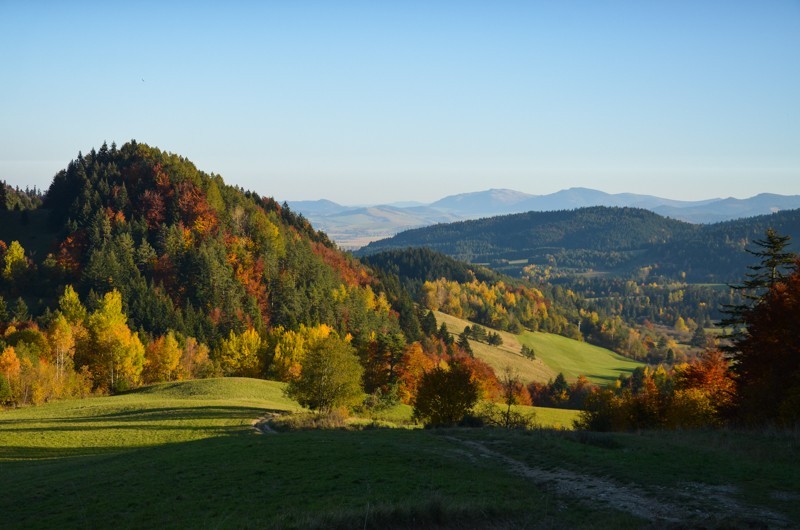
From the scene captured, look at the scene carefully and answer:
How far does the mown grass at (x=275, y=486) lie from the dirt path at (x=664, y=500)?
0.92m

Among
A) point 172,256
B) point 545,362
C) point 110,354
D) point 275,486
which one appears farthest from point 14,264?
point 545,362

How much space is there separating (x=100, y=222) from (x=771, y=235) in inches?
5382

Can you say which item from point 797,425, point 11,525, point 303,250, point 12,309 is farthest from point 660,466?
point 303,250

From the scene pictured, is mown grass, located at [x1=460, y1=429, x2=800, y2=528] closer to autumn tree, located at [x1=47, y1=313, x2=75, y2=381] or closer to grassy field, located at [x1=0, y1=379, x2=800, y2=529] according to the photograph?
grassy field, located at [x1=0, y1=379, x2=800, y2=529]

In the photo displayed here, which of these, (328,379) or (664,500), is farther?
(328,379)

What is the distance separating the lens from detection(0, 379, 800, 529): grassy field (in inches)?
650

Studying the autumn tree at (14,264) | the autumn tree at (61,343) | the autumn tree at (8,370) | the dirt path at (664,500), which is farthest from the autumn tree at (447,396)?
the autumn tree at (14,264)

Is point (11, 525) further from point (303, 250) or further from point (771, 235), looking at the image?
point (303, 250)

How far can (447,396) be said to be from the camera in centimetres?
5197

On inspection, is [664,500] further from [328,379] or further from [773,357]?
[328,379]

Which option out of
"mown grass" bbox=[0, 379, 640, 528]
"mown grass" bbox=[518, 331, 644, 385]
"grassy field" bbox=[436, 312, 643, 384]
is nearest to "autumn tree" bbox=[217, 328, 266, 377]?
"mown grass" bbox=[0, 379, 640, 528]

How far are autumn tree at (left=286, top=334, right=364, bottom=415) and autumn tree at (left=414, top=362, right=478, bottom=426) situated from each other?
6.84m

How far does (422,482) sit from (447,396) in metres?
31.2

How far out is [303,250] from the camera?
509 ft
